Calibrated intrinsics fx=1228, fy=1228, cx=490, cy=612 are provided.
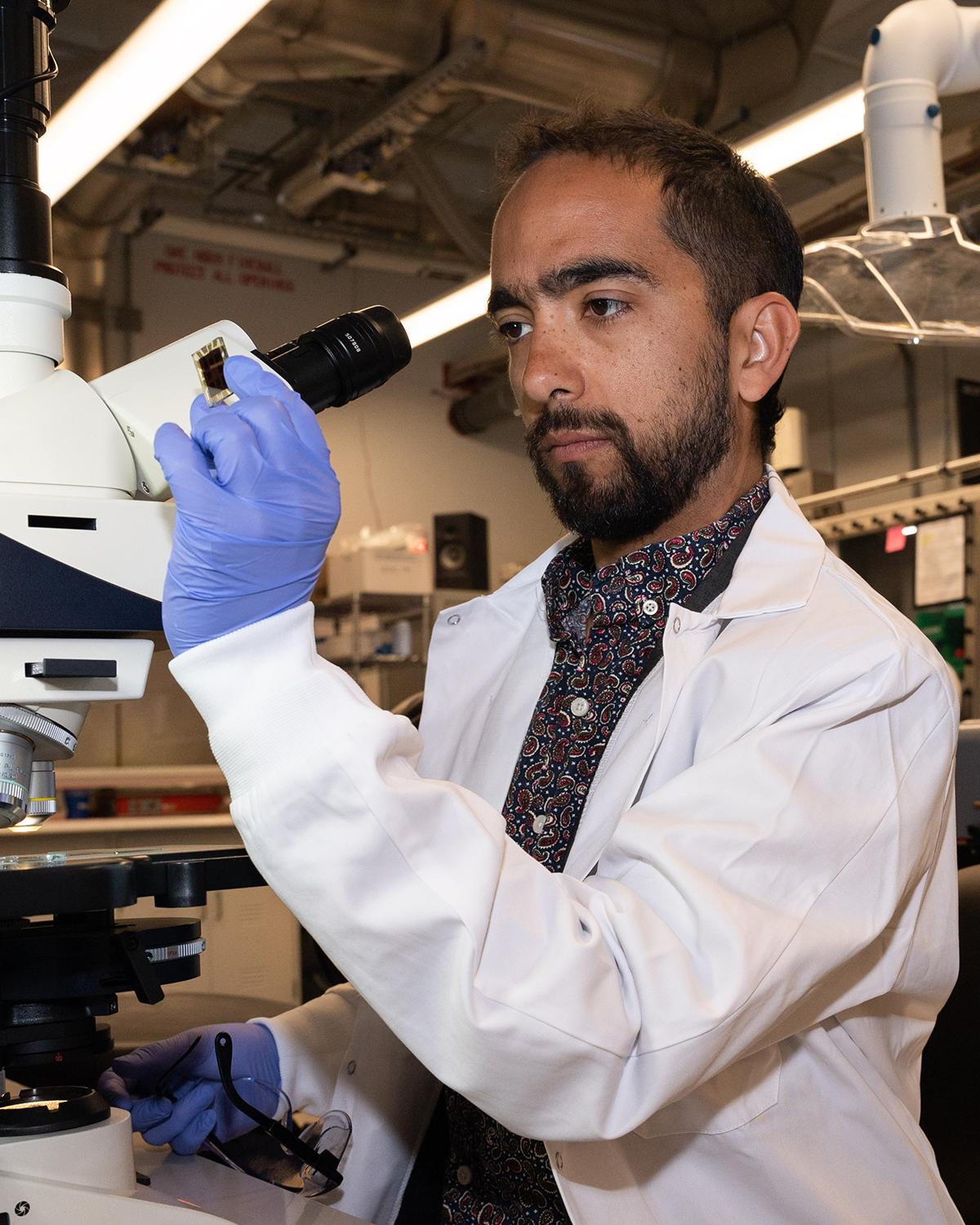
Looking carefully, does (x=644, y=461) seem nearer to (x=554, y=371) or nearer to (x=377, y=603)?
(x=554, y=371)

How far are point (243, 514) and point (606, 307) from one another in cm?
51

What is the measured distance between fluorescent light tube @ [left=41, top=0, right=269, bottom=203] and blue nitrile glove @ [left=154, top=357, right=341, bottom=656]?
1.39 meters

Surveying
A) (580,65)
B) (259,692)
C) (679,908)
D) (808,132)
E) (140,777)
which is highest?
(580,65)

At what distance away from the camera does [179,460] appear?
0.81 metres

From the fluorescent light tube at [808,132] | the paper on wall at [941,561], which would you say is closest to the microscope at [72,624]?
the fluorescent light tube at [808,132]

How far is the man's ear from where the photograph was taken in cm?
125

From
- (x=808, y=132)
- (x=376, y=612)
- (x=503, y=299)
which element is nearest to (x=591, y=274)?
(x=503, y=299)

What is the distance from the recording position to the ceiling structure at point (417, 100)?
3.57 metres

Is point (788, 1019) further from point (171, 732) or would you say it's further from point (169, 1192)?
point (171, 732)

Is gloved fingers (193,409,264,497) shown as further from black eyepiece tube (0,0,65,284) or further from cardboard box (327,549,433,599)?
cardboard box (327,549,433,599)

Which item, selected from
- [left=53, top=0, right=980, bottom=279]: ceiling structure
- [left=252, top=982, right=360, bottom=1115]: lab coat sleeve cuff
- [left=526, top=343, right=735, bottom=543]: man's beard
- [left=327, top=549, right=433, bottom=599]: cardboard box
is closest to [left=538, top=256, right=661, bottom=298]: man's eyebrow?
[left=526, top=343, right=735, bottom=543]: man's beard

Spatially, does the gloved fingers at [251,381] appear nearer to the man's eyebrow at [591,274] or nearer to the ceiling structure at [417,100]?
the man's eyebrow at [591,274]

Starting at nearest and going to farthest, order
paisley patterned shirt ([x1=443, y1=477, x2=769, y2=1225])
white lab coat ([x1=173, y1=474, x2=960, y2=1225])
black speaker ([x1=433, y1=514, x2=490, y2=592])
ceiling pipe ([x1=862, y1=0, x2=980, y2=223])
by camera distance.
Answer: white lab coat ([x1=173, y1=474, x2=960, y2=1225]), paisley patterned shirt ([x1=443, y1=477, x2=769, y2=1225]), ceiling pipe ([x1=862, y1=0, x2=980, y2=223]), black speaker ([x1=433, y1=514, x2=490, y2=592])

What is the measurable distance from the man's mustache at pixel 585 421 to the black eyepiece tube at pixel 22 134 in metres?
0.45
